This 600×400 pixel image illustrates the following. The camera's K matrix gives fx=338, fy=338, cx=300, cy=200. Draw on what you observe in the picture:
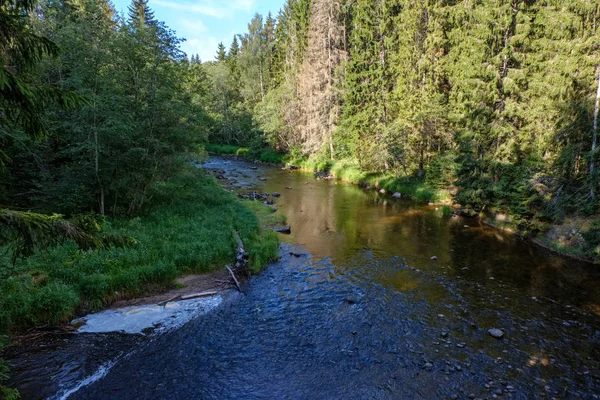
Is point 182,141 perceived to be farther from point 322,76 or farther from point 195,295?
point 322,76

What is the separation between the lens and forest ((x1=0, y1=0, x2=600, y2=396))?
1015 centimetres

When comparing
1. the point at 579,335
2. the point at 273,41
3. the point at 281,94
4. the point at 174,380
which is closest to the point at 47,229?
the point at 174,380

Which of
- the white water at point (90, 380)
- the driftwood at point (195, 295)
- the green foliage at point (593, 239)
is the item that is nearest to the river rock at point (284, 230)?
the driftwood at point (195, 295)

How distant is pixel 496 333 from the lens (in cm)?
1091

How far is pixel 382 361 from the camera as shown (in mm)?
9789

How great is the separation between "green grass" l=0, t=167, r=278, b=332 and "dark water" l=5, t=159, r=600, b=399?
1963mm

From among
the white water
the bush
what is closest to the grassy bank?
the white water

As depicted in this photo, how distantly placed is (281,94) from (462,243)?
41.9m

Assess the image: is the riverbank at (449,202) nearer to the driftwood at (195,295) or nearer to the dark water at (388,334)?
the dark water at (388,334)

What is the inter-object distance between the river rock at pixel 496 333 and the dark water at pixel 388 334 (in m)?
0.15

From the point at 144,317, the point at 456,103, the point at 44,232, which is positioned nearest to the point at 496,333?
the point at 144,317

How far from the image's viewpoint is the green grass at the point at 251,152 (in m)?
55.5

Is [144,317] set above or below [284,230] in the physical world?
below

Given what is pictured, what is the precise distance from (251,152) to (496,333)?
5457 centimetres
